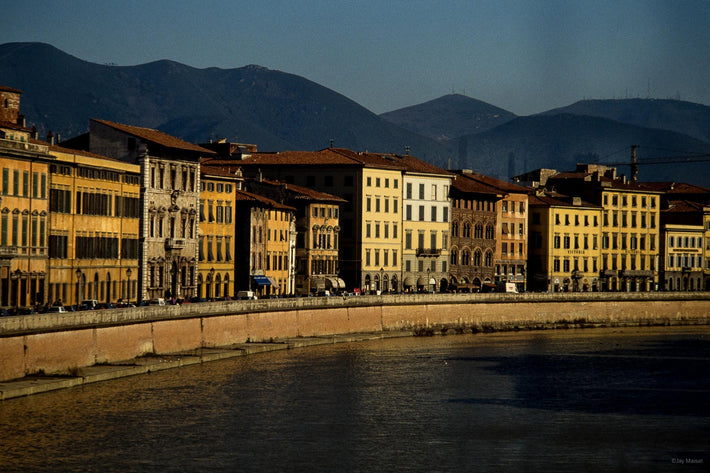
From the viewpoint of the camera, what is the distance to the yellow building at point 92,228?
88.8 meters

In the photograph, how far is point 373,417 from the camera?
6488cm

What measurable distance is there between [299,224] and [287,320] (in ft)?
95.9

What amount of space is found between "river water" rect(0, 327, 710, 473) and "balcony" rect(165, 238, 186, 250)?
660 inches

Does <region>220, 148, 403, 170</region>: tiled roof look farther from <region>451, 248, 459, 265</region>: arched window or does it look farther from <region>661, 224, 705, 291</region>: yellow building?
<region>661, 224, 705, 291</region>: yellow building

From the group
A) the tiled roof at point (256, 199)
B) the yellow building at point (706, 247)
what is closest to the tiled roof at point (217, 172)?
the tiled roof at point (256, 199)

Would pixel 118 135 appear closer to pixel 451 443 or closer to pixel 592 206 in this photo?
pixel 451 443

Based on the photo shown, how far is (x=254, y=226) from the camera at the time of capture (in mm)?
115562

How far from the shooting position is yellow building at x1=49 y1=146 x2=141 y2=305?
88.8 m

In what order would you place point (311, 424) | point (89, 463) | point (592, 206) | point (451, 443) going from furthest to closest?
point (592, 206) < point (311, 424) < point (451, 443) < point (89, 463)

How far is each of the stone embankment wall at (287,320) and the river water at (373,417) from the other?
7.84 feet

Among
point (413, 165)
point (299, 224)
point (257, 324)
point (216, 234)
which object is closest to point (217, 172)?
point (216, 234)

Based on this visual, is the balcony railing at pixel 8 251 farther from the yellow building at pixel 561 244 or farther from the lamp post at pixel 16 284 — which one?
the yellow building at pixel 561 244

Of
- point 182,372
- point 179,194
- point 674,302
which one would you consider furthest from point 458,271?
point 182,372

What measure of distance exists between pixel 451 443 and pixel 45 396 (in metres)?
18.4
